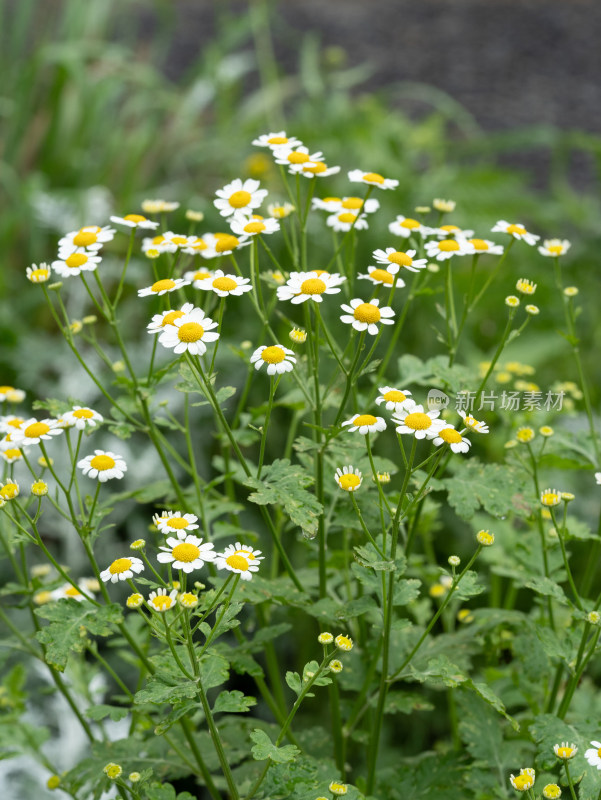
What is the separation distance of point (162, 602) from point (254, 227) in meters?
0.41

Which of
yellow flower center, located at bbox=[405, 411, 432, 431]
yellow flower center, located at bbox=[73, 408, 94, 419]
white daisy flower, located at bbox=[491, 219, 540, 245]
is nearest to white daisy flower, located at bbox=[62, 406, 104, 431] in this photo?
yellow flower center, located at bbox=[73, 408, 94, 419]

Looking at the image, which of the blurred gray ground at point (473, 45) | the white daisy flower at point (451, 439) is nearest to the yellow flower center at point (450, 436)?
the white daisy flower at point (451, 439)

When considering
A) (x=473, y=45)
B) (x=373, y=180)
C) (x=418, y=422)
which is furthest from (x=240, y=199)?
(x=473, y=45)

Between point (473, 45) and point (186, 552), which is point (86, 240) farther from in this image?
point (473, 45)

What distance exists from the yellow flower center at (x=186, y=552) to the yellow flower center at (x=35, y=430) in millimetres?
218

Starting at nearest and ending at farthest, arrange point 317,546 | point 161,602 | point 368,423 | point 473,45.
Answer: point 161,602
point 368,423
point 317,546
point 473,45

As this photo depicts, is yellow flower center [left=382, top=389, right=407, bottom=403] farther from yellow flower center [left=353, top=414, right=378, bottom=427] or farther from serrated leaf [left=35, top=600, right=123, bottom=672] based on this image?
serrated leaf [left=35, top=600, right=123, bottom=672]

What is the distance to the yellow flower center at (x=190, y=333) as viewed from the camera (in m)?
0.78

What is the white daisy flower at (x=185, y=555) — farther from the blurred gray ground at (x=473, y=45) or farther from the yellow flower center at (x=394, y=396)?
the blurred gray ground at (x=473, y=45)

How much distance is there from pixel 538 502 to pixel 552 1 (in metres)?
5.65

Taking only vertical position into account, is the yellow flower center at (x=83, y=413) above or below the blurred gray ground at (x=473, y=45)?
above

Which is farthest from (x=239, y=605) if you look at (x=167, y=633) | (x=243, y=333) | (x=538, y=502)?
(x=243, y=333)

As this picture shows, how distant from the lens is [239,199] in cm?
96

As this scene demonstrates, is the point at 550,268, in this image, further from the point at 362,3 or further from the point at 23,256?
the point at 362,3
